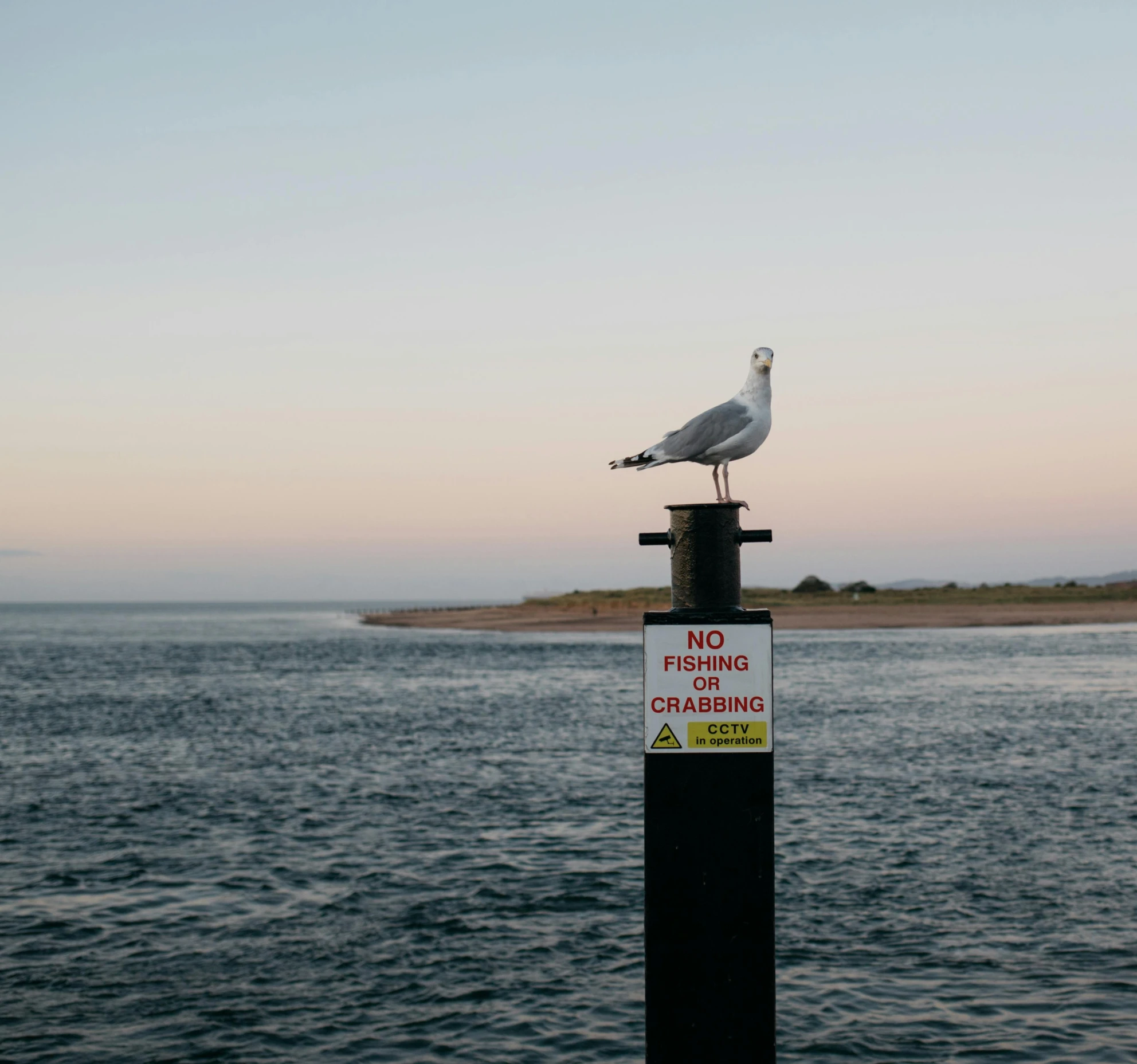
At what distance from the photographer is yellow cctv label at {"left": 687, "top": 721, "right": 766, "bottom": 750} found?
3664 millimetres

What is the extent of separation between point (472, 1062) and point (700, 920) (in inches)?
262

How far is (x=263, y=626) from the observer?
155 m

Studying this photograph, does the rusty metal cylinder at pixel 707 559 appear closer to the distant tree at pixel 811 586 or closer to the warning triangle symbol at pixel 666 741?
the warning triangle symbol at pixel 666 741

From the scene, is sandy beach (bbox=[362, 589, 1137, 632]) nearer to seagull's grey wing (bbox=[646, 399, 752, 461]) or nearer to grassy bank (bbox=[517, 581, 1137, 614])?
grassy bank (bbox=[517, 581, 1137, 614])

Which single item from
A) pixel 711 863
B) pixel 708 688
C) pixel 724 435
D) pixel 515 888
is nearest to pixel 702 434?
pixel 724 435

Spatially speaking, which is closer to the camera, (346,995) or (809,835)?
(346,995)

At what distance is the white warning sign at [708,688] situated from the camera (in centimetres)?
367

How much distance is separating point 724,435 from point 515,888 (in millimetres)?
10686

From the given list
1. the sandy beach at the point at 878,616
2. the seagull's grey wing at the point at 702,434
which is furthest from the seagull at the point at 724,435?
the sandy beach at the point at 878,616

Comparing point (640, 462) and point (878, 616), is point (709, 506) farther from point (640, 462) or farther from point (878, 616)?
point (878, 616)

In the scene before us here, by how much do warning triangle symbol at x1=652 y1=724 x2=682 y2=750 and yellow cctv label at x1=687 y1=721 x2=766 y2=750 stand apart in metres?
0.04

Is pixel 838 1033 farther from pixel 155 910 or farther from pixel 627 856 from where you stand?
pixel 155 910

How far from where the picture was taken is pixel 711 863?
11.9 feet

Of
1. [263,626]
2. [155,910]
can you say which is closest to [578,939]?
[155,910]
